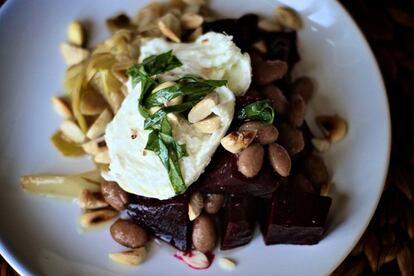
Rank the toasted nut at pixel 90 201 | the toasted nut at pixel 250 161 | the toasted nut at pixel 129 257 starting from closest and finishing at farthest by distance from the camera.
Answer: the toasted nut at pixel 250 161 < the toasted nut at pixel 129 257 < the toasted nut at pixel 90 201

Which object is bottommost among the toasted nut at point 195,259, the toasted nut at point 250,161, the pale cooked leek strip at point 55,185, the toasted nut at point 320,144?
the toasted nut at point 195,259

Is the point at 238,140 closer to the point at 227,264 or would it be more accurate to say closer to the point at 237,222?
the point at 237,222

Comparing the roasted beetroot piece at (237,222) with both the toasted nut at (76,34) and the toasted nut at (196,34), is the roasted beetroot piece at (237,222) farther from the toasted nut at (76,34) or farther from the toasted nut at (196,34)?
the toasted nut at (76,34)

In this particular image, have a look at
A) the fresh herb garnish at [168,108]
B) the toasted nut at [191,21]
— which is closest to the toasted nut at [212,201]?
the fresh herb garnish at [168,108]

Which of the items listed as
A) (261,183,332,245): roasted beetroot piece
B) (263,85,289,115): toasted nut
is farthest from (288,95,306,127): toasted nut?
(261,183,332,245): roasted beetroot piece

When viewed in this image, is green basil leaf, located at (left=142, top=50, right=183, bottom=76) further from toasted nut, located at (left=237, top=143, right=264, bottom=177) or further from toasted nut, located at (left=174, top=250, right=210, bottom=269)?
toasted nut, located at (left=174, top=250, right=210, bottom=269)

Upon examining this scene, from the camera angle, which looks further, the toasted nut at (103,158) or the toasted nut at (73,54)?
the toasted nut at (73,54)
